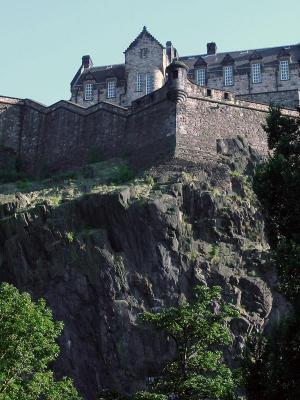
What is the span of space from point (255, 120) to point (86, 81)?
54.5 ft

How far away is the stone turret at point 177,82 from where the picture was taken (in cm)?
4053

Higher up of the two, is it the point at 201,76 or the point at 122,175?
the point at 201,76

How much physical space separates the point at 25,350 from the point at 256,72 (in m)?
35.8

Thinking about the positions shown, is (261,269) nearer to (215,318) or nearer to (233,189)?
(233,189)

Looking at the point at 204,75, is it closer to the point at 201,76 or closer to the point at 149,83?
the point at 201,76

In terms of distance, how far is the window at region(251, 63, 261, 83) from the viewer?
5188cm

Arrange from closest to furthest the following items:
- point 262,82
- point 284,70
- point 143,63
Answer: point 262,82
point 284,70
point 143,63

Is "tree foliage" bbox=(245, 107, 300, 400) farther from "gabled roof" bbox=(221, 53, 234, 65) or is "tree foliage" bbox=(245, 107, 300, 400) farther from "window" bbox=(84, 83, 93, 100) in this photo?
"window" bbox=(84, 83, 93, 100)

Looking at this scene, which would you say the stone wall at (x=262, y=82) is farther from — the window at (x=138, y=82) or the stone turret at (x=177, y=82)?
the stone turret at (x=177, y=82)

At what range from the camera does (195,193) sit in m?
35.4

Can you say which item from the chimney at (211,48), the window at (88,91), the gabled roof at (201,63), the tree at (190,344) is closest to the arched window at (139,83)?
the window at (88,91)

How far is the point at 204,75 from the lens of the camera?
5356 centimetres

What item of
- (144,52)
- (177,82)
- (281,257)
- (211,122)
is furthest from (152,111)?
(281,257)

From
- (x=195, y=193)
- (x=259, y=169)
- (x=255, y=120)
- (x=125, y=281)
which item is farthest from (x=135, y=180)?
(x=259, y=169)
